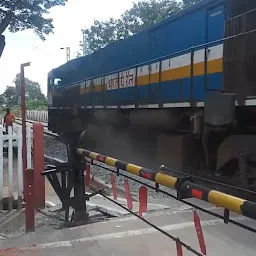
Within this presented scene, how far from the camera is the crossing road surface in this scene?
13.9 feet

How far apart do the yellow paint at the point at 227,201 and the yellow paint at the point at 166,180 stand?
0.48m

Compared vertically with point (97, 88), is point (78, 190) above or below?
below

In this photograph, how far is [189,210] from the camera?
18.7 feet

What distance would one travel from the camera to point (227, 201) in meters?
2.41

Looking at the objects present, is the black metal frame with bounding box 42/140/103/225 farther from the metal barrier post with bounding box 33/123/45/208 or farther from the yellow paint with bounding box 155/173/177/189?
the yellow paint with bounding box 155/173/177/189

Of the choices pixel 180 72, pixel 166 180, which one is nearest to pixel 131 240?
pixel 166 180

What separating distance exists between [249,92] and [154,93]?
A: 4.03m

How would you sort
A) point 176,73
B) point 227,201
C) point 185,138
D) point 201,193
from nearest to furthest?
point 227,201 → point 201,193 → point 185,138 → point 176,73

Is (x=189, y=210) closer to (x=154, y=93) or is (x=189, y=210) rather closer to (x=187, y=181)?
(x=187, y=181)

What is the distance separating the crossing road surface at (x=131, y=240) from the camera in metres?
4.24

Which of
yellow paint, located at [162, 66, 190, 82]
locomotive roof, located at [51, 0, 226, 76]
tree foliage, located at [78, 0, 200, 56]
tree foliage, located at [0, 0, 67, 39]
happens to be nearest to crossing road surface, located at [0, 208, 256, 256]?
yellow paint, located at [162, 66, 190, 82]

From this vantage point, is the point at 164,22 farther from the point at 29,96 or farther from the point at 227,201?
the point at 29,96

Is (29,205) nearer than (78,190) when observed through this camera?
Yes

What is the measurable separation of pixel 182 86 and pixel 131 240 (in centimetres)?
396
